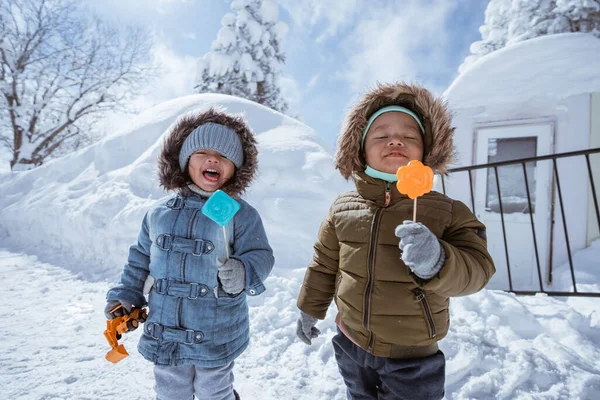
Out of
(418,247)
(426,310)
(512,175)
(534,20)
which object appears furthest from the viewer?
(534,20)

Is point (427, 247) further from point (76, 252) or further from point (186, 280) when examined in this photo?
point (76, 252)

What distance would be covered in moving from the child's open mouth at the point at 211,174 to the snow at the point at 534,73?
223 inches

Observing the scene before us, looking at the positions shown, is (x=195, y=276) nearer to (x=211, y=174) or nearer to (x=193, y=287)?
(x=193, y=287)

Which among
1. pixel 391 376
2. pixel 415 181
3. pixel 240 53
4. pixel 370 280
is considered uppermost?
pixel 240 53

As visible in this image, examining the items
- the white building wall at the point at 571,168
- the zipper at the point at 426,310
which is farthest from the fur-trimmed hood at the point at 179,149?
the white building wall at the point at 571,168

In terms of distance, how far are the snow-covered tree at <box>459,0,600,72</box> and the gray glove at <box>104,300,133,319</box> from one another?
9.88 m

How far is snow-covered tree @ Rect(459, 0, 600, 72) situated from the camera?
7.77 metres

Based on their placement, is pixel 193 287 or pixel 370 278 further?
pixel 193 287

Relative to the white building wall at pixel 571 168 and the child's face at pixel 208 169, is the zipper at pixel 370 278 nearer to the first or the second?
the child's face at pixel 208 169

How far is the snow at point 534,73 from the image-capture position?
17.4ft

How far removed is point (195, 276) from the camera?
1688 mm

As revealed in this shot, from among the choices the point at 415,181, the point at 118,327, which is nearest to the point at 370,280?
the point at 415,181

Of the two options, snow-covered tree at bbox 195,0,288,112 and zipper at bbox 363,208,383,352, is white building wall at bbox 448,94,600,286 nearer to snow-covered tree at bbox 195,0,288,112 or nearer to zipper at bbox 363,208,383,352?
zipper at bbox 363,208,383,352

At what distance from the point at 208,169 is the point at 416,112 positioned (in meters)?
1.18
